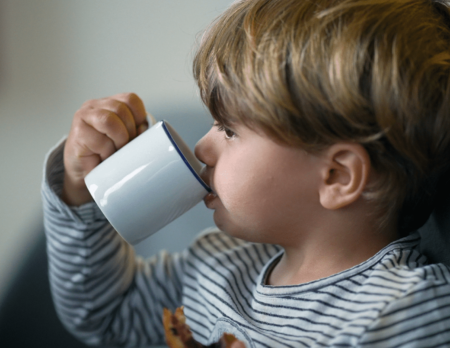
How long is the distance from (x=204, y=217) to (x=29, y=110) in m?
0.57

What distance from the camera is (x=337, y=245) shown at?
0.63 meters

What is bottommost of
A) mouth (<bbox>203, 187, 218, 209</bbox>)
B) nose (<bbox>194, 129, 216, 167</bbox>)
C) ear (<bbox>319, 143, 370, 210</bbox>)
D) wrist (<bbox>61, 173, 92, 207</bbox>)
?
ear (<bbox>319, 143, 370, 210</bbox>)

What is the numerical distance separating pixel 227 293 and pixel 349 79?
39 cm

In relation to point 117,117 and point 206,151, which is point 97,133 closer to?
point 117,117

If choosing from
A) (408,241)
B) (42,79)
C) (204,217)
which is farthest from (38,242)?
(408,241)

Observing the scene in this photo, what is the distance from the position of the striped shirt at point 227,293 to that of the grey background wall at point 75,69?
0.23 m

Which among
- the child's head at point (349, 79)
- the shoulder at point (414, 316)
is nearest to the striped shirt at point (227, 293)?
the shoulder at point (414, 316)

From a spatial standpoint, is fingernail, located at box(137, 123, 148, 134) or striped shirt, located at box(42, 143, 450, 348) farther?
fingernail, located at box(137, 123, 148, 134)

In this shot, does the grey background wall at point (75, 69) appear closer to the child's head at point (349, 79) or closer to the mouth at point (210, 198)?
the mouth at point (210, 198)

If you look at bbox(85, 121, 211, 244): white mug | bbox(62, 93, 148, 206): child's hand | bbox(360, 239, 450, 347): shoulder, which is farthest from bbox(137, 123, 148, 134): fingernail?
bbox(360, 239, 450, 347): shoulder

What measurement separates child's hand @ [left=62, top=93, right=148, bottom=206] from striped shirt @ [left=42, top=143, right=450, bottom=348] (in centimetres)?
5

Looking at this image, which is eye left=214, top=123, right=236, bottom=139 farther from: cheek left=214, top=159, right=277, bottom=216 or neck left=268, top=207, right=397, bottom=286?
neck left=268, top=207, right=397, bottom=286

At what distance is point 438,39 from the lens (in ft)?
1.82

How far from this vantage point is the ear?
56cm
